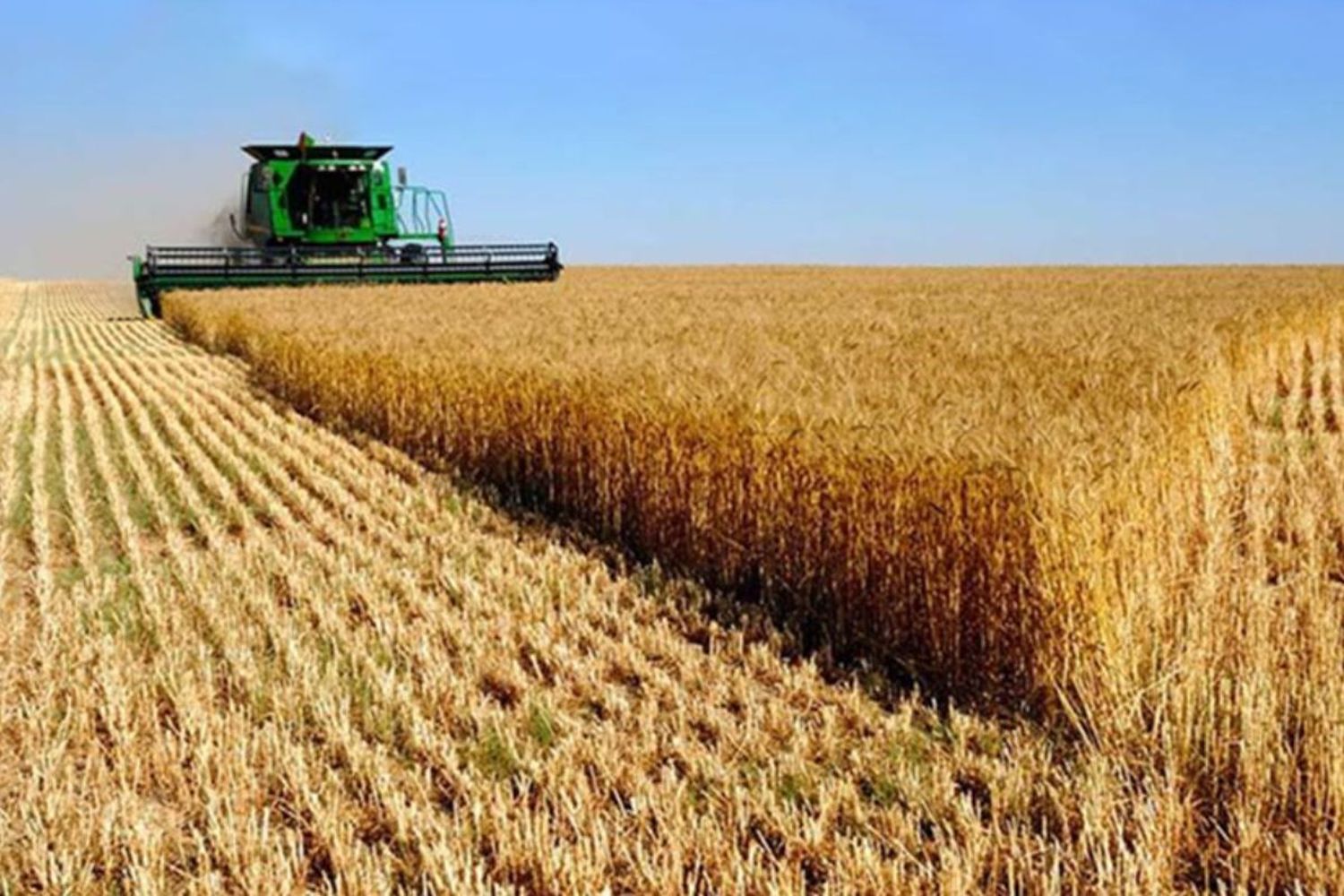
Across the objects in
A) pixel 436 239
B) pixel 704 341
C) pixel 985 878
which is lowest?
pixel 985 878

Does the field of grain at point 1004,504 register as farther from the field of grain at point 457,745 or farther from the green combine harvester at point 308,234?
the green combine harvester at point 308,234

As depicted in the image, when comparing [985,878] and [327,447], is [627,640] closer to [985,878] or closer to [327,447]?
[985,878]

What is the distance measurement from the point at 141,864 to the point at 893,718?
255cm

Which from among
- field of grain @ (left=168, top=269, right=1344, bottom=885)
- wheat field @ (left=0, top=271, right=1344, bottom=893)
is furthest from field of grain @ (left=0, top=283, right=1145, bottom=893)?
field of grain @ (left=168, top=269, right=1344, bottom=885)

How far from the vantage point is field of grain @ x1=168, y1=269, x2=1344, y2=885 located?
3.82 m

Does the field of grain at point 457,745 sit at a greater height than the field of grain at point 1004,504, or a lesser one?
lesser

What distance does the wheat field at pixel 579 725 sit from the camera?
3.28 m

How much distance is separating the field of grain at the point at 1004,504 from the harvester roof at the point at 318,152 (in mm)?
13193

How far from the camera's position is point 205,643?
5.27m

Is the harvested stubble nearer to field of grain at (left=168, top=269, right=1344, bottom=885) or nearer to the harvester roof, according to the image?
field of grain at (left=168, top=269, right=1344, bottom=885)

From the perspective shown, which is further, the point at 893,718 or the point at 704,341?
the point at 704,341

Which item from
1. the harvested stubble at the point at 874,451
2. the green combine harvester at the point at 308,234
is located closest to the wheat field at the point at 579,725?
the harvested stubble at the point at 874,451

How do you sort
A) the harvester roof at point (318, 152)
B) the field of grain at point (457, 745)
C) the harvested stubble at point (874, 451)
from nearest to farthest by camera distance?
the field of grain at point (457, 745) → the harvested stubble at point (874, 451) → the harvester roof at point (318, 152)

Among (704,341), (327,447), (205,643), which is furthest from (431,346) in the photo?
(205,643)
